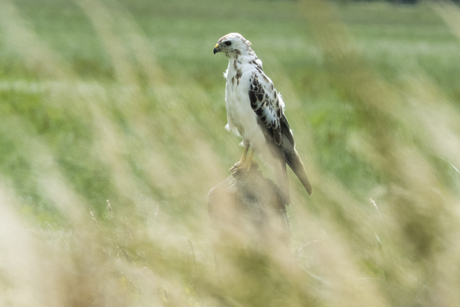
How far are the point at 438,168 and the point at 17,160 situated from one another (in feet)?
22.6

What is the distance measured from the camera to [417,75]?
38.2 inches

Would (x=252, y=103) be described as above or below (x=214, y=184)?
below

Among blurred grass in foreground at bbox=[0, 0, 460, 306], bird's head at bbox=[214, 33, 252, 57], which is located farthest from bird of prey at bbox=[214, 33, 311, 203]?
blurred grass in foreground at bbox=[0, 0, 460, 306]

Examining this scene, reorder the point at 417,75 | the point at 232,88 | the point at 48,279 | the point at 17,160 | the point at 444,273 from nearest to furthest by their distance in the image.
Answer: the point at 444,273 < the point at 417,75 < the point at 48,279 < the point at 232,88 < the point at 17,160

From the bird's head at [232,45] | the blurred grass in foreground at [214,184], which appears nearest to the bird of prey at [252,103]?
the bird's head at [232,45]

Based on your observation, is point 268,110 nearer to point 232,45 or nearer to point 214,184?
point 232,45

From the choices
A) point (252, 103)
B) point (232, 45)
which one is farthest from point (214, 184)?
point (252, 103)

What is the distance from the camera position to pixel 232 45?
296cm

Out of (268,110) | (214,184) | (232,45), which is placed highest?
(214,184)

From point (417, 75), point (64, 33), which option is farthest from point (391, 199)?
point (64, 33)

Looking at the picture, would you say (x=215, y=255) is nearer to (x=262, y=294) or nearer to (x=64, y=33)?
(x=262, y=294)

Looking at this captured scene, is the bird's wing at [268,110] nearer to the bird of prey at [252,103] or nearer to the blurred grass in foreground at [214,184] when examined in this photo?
the bird of prey at [252,103]

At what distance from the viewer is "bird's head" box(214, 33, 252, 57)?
2939 millimetres

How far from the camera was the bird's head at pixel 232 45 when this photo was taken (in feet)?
9.64
